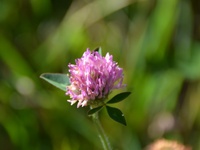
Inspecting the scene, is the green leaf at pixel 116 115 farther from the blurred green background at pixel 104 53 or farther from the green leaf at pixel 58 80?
the blurred green background at pixel 104 53

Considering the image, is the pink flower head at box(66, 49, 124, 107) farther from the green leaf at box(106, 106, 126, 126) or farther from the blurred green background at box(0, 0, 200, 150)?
the blurred green background at box(0, 0, 200, 150)

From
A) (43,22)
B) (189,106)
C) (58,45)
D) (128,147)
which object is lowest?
(128,147)

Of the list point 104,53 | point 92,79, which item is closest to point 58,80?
point 92,79

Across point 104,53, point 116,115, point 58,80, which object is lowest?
point 116,115

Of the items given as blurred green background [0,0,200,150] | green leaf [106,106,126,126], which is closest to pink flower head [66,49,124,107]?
green leaf [106,106,126,126]

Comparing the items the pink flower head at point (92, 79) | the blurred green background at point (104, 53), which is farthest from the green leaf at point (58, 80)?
the blurred green background at point (104, 53)

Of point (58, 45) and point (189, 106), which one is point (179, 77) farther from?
point (58, 45)

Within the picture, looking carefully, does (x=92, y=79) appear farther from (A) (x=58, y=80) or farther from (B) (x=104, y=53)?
(B) (x=104, y=53)

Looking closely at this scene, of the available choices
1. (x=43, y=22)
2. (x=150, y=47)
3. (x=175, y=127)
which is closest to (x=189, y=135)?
(x=175, y=127)
